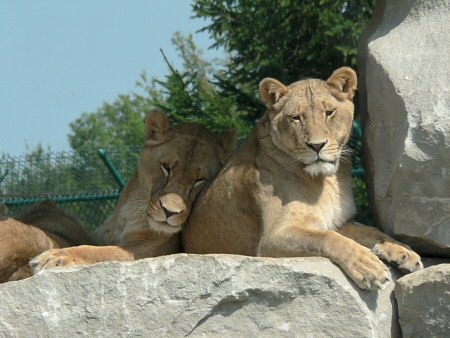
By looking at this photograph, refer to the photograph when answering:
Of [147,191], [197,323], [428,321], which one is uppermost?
[147,191]

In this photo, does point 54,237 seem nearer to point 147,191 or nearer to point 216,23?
point 147,191

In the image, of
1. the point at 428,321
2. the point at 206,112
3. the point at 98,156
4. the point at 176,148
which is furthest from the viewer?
Result: the point at 206,112

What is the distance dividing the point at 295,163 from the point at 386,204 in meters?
0.71

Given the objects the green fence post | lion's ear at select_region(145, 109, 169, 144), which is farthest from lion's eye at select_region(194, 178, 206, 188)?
the green fence post

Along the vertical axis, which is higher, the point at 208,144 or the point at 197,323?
the point at 208,144

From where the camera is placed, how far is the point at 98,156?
10844mm

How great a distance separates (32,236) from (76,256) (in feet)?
2.18

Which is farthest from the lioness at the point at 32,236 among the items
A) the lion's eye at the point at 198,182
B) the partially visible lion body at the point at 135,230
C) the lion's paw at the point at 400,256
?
the lion's paw at the point at 400,256

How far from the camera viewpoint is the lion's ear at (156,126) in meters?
8.09

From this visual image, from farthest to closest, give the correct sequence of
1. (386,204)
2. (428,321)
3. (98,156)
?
(98,156), (386,204), (428,321)

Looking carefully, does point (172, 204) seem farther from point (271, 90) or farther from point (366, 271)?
point (366, 271)

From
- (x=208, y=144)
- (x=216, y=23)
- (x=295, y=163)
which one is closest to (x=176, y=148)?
(x=208, y=144)

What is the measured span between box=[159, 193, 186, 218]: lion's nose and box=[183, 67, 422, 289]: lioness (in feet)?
0.63

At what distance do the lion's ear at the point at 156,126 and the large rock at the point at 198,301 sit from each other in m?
1.69
